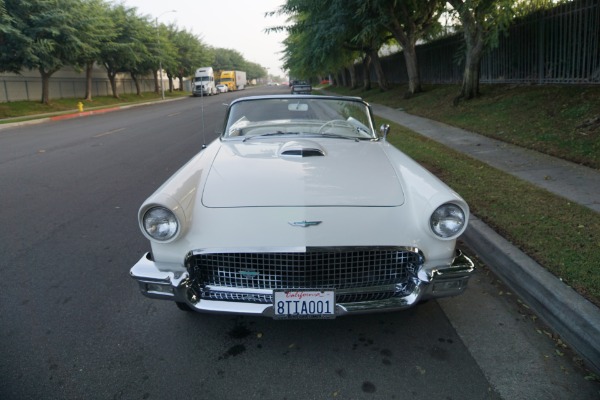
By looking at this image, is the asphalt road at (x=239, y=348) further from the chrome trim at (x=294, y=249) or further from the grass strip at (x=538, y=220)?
the chrome trim at (x=294, y=249)

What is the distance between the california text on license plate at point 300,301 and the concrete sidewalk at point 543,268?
59.8 inches

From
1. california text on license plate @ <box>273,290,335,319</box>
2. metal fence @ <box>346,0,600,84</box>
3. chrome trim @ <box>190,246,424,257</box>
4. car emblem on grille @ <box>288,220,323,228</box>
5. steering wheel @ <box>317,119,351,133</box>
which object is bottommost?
california text on license plate @ <box>273,290,335,319</box>

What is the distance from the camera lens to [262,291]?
8.84ft

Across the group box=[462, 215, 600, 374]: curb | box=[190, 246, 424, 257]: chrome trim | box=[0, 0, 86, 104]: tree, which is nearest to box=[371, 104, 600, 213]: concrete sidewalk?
box=[462, 215, 600, 374]: curb

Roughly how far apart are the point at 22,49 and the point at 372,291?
88.7 feet

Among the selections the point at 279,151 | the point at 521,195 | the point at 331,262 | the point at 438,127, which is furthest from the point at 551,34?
the point at 331,262

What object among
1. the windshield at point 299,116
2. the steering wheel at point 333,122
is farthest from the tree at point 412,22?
the steering wheel at point 333,122

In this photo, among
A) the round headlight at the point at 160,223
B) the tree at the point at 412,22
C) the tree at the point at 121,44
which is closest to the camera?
the round headlight at the point at 160,223

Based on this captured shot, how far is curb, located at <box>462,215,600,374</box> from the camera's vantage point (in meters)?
2.74

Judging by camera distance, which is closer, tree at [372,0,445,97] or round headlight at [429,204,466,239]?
round headlight at [429,204,466,239]

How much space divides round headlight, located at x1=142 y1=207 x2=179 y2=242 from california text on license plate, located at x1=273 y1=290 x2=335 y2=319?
2.31 feet

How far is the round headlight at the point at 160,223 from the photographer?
2719mm

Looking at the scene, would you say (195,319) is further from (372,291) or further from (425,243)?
(425,243)

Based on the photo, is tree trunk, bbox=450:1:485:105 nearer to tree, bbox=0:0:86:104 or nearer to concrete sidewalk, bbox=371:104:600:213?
concrete sidewalk, bbox=371:104:600:213
